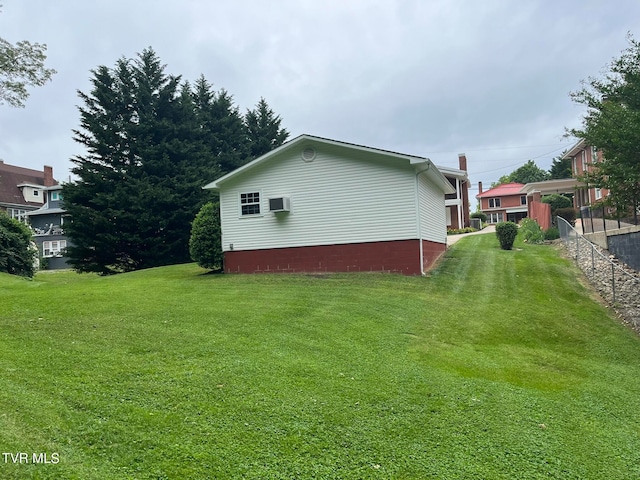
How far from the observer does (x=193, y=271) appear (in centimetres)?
1794

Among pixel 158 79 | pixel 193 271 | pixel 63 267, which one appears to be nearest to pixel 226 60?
pixel 158 79

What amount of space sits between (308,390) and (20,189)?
53.2 metres

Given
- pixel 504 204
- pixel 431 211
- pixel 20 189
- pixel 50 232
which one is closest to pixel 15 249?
pixel 431 211

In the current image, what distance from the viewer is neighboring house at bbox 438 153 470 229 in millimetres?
34156

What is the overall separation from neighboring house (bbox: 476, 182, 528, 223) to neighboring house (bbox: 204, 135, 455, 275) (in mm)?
45714

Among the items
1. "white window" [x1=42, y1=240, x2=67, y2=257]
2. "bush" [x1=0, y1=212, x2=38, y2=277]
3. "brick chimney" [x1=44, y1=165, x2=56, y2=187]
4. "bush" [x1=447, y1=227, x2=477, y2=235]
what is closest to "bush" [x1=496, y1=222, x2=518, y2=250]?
"bush" [x1=447, y1=227, x2=477, y2=235]

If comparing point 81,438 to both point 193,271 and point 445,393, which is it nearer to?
point 445,393

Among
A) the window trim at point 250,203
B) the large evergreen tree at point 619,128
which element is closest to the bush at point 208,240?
the window trim at point 250,203

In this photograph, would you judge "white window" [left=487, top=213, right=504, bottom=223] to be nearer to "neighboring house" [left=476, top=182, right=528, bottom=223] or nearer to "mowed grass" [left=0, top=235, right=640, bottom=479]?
"neighboring house" [left=476, top=182, right=528, bottom=223]

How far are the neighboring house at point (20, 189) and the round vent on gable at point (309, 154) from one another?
3884cm

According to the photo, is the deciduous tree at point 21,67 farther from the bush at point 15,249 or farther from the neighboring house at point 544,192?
the neighboring house at point 544,192

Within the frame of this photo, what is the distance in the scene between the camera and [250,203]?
1622 cm

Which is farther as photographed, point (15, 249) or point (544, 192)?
point (544, 192)

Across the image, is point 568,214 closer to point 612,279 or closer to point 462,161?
point 612,279
